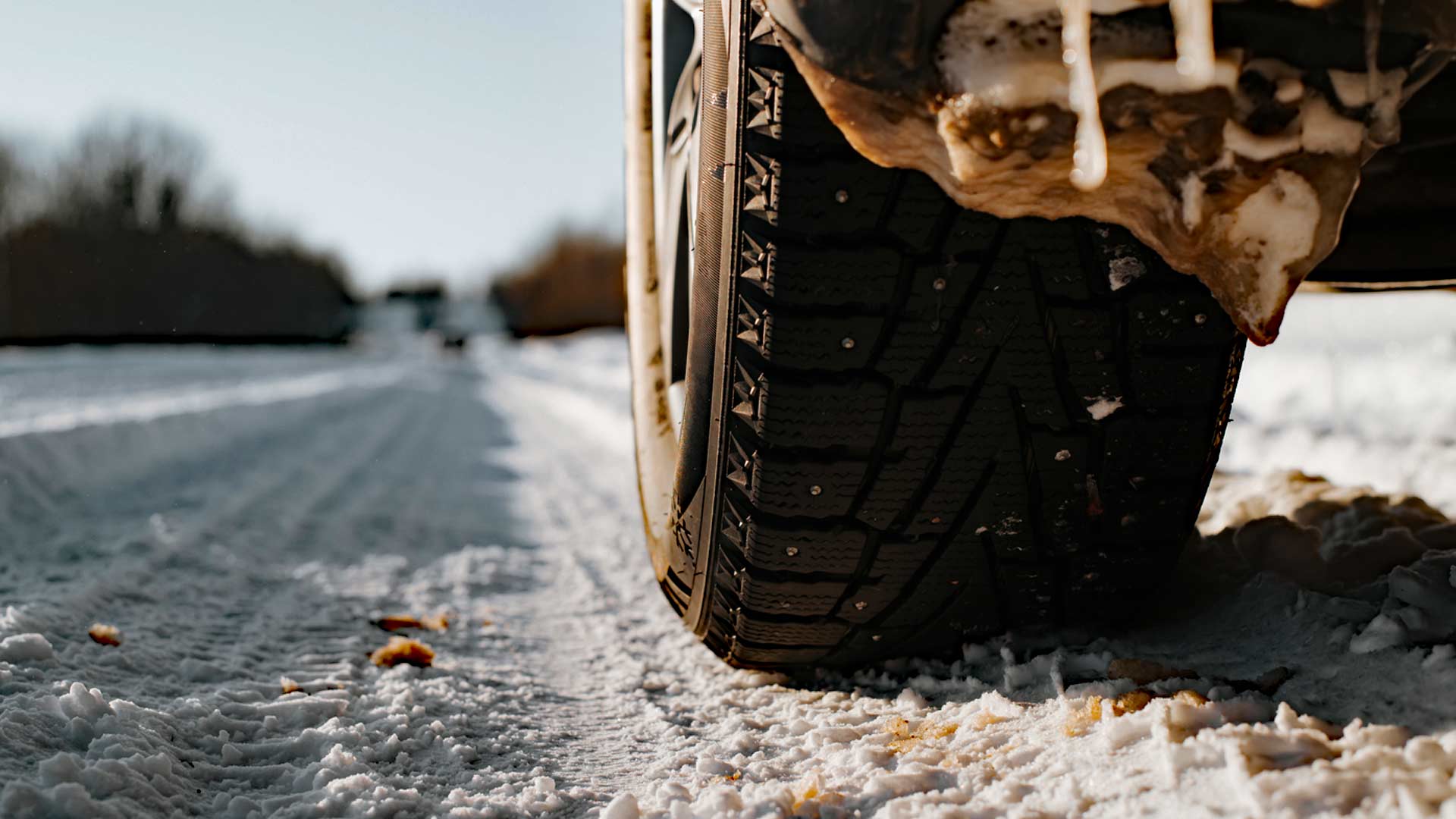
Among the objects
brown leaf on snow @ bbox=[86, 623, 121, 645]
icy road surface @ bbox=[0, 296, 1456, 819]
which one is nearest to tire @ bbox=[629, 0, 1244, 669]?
icy road surface @ bbox=[0, 296, 1456, 819]

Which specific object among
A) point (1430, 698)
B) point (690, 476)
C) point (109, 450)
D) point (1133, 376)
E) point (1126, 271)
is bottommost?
point (109, 450)

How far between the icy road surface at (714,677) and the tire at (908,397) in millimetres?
165

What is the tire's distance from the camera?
1.13m

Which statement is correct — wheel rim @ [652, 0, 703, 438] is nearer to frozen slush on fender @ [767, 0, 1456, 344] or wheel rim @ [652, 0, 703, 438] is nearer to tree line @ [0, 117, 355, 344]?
frozen slush on fender @ [767, 0, 1456, 344]

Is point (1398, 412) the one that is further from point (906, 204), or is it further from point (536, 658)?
point (536, 658)

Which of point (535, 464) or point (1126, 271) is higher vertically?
point (1126, 271)

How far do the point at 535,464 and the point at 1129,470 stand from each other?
4.29 m

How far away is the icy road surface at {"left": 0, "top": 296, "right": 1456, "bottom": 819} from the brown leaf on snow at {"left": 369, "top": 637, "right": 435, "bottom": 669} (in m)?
0.03

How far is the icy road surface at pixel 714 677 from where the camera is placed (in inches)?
40.3

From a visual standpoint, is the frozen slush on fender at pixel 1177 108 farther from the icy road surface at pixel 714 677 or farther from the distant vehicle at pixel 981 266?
the icy road surface at pixel 714 677

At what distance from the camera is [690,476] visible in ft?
4.63

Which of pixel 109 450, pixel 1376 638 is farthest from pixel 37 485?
pixel 1376 638

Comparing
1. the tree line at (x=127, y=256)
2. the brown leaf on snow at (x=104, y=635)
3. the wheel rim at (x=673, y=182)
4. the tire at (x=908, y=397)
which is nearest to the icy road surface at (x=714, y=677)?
the brown leaf on snow at (x=104, y=635)

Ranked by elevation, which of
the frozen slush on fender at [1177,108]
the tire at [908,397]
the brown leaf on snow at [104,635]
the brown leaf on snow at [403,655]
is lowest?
the brown leaf on snow at [403,655]
